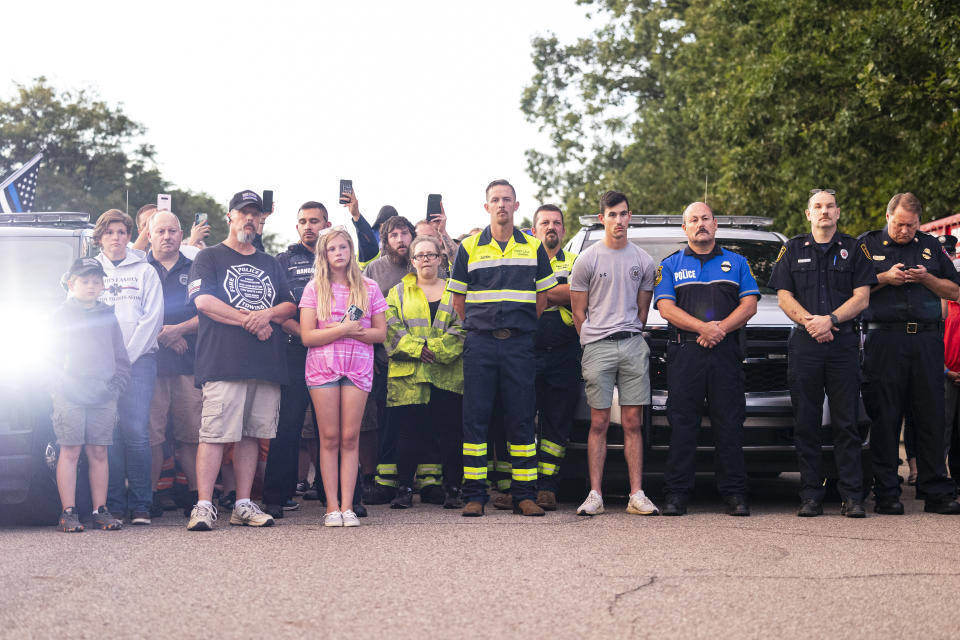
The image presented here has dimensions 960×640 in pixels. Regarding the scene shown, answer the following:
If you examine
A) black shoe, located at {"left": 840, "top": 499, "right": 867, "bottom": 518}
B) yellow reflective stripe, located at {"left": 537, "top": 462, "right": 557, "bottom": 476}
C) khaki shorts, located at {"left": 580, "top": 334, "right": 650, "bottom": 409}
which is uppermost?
khaki shorts, located at {"left": 580, "top": 334, "right": 650, "bottom": 409}

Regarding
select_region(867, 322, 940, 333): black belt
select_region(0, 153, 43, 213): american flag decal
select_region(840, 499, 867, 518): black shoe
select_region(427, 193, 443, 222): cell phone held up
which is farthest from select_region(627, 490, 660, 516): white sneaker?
select_region(0, 153, 43, 213): american flag decal

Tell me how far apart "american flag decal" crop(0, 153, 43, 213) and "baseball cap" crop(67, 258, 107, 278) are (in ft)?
23.6

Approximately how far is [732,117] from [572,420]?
17.2 metres

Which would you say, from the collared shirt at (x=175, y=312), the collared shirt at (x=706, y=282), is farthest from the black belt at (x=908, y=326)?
the collared shirt at (x=175, y=312)

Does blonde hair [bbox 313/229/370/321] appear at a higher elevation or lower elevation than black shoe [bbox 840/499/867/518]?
higher

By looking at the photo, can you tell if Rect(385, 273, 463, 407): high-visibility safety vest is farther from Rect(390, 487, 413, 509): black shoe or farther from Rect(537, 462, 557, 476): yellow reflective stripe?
Rect(537, 462, 557, 476): yellow reflective stripe

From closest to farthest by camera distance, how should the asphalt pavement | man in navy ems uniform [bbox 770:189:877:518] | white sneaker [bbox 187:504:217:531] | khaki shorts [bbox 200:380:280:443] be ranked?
the asphalt pavement < white sneaker [bbox 187:504:217:531] < khaki shorts [bbox 200:380:280:443] < man in navy ems uniform [bbox 770:189:877:518]

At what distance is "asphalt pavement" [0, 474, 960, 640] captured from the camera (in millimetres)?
5012

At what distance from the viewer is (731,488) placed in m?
8.42

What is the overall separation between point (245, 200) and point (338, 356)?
4.16 feet

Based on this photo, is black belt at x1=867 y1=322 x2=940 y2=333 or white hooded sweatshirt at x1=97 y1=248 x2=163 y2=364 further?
black belt at x1=867 y1=322 x2=940 y2=333

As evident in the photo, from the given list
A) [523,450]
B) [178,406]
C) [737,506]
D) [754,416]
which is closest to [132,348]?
[178,406]

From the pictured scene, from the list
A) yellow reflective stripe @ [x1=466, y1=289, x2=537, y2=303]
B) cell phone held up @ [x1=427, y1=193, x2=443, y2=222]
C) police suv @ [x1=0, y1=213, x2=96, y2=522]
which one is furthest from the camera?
cell phone held up @ [x1=427, y1=193, x2=443, y2=222]

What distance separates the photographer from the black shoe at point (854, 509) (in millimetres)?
8219
